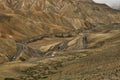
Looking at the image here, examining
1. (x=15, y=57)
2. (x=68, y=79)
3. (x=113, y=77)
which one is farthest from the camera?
(x=15, y=57)

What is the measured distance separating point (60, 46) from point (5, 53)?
34.8 m

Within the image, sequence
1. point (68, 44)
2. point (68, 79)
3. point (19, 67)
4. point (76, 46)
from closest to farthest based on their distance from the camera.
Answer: point (68, 79) < point (19, 67) < point (76, 46) < point (68, 44)

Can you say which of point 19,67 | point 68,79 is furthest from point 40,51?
point 68,79

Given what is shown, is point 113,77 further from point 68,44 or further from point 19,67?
point 68,44

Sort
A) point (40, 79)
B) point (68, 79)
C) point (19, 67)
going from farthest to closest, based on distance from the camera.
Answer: point (19, 67), point (40, 79), point (68, 79)

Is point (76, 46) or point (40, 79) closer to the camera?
point (40, 79)

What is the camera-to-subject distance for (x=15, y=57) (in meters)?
132

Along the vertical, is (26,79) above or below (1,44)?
above

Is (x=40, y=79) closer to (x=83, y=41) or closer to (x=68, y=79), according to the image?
(x=68, y=79)

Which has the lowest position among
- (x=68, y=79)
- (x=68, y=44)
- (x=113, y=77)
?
(x=68, y=44)

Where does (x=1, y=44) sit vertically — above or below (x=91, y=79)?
below

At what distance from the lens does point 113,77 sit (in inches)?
1797

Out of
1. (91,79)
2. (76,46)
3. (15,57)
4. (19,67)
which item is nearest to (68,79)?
(91,79)

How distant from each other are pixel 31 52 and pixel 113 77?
10160cm
